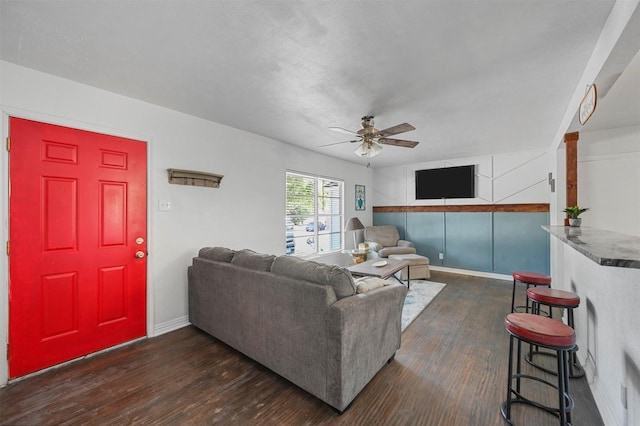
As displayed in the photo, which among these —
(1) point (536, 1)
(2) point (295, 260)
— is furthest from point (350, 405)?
(1) point (536, 1)

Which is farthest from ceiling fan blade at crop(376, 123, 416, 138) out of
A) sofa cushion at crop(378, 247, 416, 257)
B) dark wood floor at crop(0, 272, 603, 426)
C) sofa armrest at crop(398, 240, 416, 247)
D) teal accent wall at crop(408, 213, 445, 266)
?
teal accent wall at crop(408, 213, 445, 266)

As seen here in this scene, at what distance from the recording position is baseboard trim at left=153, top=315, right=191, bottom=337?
2.84 metres

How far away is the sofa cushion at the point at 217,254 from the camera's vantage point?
2693mm

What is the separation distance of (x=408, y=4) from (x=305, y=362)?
2.33 meters

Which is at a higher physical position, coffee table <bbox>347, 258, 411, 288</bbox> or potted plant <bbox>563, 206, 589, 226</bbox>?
potted plant <bbox>563, 206, 589, 226</bbox>

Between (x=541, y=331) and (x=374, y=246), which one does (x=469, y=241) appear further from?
(x=541, y=331)

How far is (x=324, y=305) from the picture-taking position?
177cm

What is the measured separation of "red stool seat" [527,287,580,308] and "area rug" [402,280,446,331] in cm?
135

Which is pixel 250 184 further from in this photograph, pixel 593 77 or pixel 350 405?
pixel 593 77

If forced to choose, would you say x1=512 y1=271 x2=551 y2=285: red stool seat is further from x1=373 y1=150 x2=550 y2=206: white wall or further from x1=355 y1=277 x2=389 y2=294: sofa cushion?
x1=373 y1=150 x2=550 y2=206: white wall

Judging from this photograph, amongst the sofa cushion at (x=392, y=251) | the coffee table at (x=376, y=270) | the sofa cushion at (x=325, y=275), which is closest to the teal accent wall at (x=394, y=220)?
the sofa cushion at (x=392, y=251)

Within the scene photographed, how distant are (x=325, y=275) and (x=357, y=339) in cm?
48

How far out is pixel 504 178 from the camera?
5184mm

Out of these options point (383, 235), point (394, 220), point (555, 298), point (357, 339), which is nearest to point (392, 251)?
point (383, 235)
